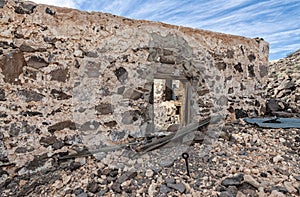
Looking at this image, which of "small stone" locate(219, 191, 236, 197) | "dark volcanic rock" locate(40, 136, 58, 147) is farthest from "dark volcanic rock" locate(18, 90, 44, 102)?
"small stone" locate(219, 191, 236, 197)

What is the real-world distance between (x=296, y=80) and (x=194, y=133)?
5169mm

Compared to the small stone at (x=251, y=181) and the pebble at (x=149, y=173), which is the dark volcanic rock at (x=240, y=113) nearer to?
the small stone at (x=251, y=181)

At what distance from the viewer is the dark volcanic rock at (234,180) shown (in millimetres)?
1809

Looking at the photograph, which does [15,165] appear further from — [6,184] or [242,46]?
[242,46]

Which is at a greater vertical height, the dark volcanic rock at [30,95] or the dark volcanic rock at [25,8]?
the dark volcanic rock at [25,8]

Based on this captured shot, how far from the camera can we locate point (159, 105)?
6.86 meters

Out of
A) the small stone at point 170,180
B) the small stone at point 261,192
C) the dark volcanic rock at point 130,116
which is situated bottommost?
the small stone at point 170,180

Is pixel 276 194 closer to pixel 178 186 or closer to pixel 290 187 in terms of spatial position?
pixel 290 187

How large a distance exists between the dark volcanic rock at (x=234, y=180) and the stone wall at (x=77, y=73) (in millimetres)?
1167

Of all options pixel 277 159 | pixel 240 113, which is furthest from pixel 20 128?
pixel 240 113

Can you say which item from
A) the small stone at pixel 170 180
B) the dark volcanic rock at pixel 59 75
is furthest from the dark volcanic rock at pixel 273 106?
the dark volcanic rock at pixel 59 75

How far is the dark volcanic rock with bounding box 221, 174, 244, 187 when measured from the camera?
5.93ft

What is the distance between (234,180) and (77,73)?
6.38 feet

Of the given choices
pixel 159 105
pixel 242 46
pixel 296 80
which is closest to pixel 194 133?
pixel 242 46
